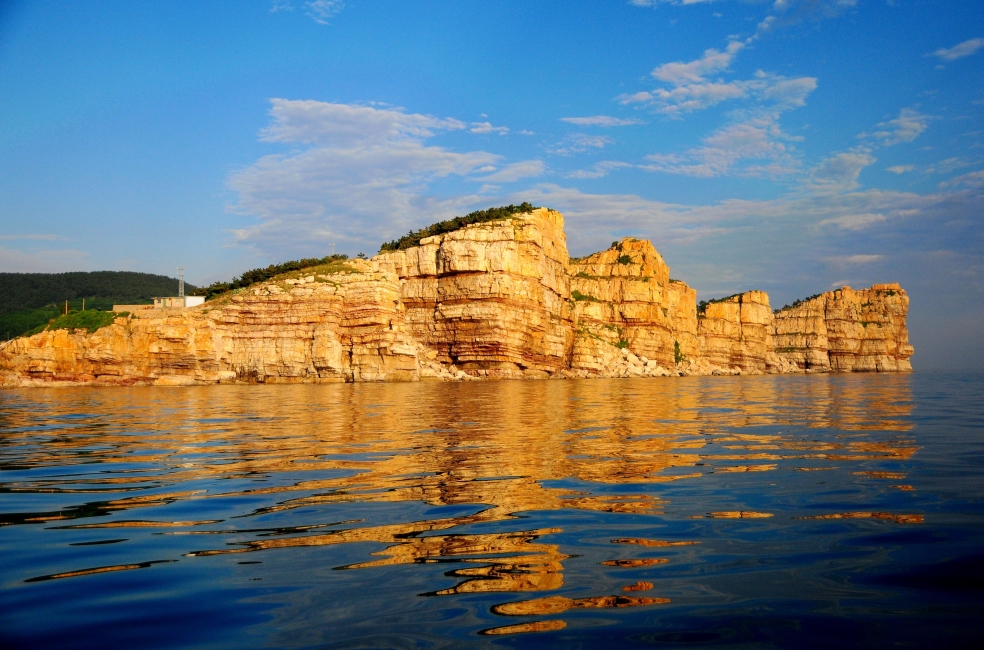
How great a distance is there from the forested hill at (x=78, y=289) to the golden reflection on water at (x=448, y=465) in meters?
83.5

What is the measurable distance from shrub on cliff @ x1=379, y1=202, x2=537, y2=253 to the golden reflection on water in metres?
57.0

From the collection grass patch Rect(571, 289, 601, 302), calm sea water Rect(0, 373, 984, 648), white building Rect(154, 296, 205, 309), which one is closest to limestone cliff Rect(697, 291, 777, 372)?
grass patch Rect(571, 289, 601, 302)

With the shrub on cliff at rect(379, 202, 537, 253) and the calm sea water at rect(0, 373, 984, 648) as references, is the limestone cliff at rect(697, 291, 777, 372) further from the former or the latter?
the calm sea water at rect(0, 373, 984, 648)

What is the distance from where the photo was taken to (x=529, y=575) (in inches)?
172

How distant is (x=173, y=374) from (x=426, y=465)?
50318 mm

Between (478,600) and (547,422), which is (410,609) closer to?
(478,600)

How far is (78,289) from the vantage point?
11462 centimetres

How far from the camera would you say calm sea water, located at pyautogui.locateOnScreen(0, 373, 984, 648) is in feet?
11.5

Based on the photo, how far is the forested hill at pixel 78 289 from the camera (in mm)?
99500

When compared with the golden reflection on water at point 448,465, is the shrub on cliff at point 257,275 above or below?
above

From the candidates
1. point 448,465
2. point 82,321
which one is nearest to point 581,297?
point 82,321

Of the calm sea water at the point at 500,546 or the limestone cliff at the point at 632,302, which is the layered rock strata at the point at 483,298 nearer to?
the limestone cliff at the point at 632,302

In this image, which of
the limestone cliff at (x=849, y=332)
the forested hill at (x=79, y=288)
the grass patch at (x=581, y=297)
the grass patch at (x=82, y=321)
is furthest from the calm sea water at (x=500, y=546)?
the limestone cliff at (x=849, y=332)

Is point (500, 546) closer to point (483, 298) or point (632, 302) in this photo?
point (483, 298)
